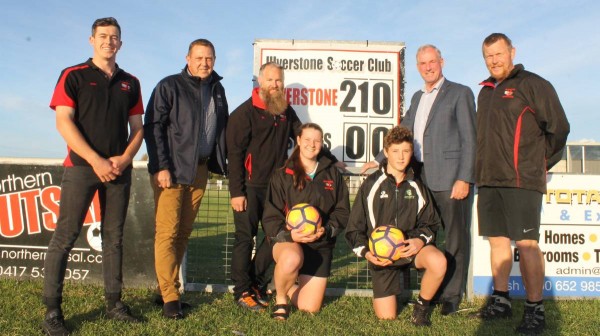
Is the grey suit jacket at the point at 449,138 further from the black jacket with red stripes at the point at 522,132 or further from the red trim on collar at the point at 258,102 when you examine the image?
the red trim on collar at the point at 258,102

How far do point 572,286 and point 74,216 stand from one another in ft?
16.6

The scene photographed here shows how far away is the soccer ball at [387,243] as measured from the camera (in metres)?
4.41

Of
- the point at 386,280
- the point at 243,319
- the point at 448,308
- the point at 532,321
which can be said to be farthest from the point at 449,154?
the point at 243,319

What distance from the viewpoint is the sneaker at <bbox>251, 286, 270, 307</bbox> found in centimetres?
491

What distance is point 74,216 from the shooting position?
395 centimetres

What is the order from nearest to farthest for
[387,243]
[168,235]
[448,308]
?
[387,243] → [168,235] → [448,308]

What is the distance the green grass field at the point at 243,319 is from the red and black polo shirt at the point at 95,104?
54.0 inches

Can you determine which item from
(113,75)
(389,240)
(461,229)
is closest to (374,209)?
(389,240)

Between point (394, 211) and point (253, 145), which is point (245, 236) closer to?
point (253, 145)

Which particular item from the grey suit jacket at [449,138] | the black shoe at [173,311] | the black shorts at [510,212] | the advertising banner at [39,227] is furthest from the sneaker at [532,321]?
the advertising banner at [39,227]

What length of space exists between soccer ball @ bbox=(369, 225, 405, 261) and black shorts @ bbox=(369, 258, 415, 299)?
0.28 metres

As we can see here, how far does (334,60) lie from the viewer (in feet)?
19.9

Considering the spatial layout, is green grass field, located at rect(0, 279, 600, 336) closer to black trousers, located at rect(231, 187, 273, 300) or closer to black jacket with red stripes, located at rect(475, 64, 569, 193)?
black trousers, located at rect(231, 187, 273, 300)

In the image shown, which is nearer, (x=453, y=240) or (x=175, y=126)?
(x=175, y=126)
